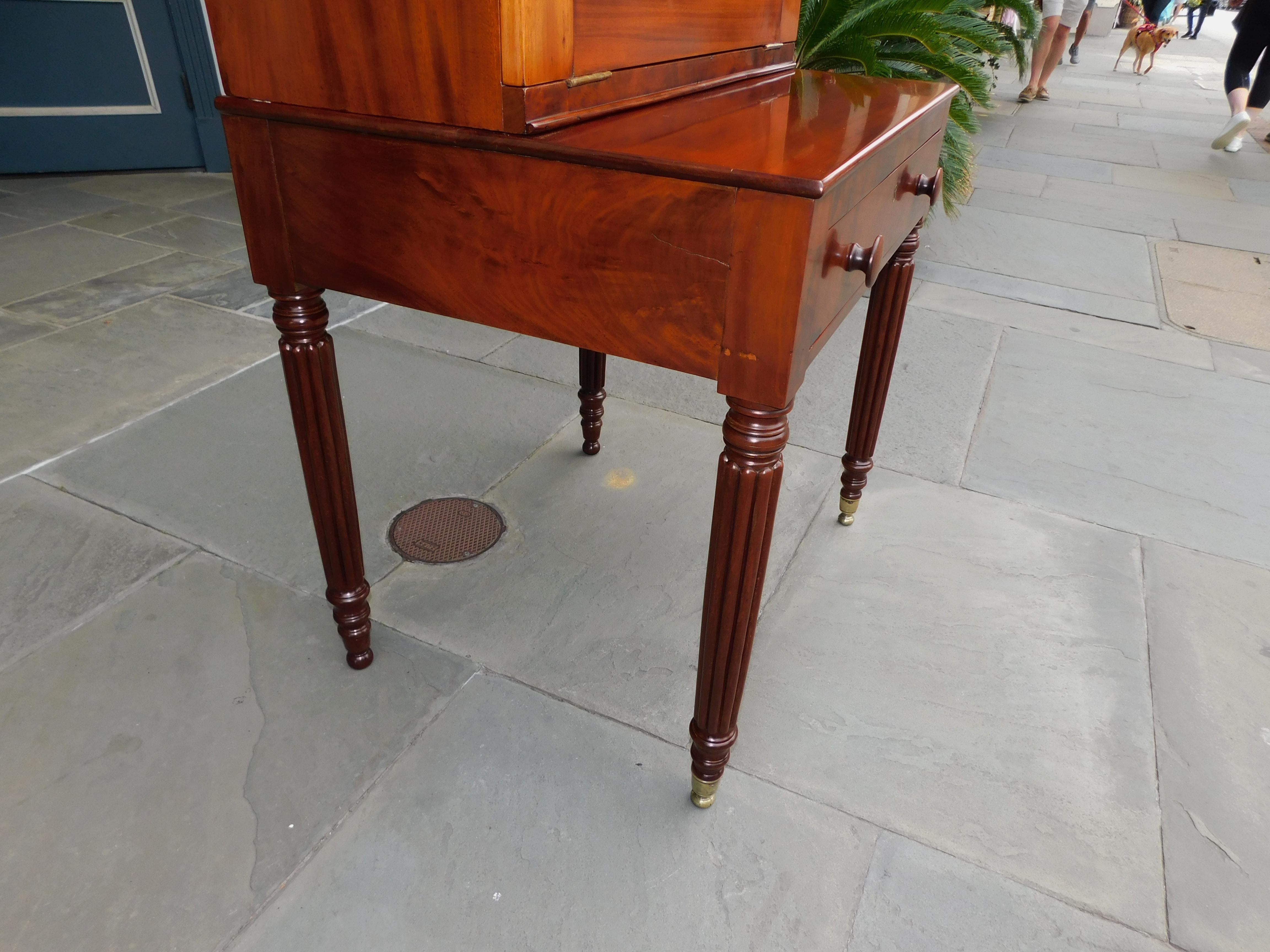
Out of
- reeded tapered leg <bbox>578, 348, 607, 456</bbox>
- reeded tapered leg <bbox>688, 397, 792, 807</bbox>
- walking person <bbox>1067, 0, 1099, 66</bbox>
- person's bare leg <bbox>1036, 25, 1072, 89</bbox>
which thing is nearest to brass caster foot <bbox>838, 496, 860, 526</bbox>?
reeded tapered leg <bbox>578, 348, 607, 456</bbox>

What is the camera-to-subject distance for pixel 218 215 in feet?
13.0

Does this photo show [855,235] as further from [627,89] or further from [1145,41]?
[1145,41]

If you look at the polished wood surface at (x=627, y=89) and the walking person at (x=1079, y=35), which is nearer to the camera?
the polished wood surface at (x=627, y=89)

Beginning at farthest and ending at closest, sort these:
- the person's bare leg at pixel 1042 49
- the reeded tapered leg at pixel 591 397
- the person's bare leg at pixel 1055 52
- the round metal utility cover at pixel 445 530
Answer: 1. the person's bare leg at pixel 1055 52
2. the person's bare leg at pixel 1042 49
3. the reeded tapered leg at pixel 591 397
4. the round metal utility cover at pixel 445 530

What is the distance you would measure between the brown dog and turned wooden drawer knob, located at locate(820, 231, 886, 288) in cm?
1083

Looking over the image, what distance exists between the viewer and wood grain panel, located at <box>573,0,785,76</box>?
0.95 m

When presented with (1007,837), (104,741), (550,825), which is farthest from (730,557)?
(104,741)

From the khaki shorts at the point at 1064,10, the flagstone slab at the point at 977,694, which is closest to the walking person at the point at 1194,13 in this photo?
the khaki shorts at the point at 1064,10

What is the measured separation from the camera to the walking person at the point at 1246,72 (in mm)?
5188

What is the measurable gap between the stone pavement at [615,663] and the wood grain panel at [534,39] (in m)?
0.99

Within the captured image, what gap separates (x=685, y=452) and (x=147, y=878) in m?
1.46

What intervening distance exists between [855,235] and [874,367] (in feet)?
2.56

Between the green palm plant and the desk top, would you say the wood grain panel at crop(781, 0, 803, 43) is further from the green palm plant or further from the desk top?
the green palm plant

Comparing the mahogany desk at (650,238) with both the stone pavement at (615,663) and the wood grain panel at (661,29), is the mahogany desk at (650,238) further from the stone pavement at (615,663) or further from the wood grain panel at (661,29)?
the stone pavement at (615,663)
